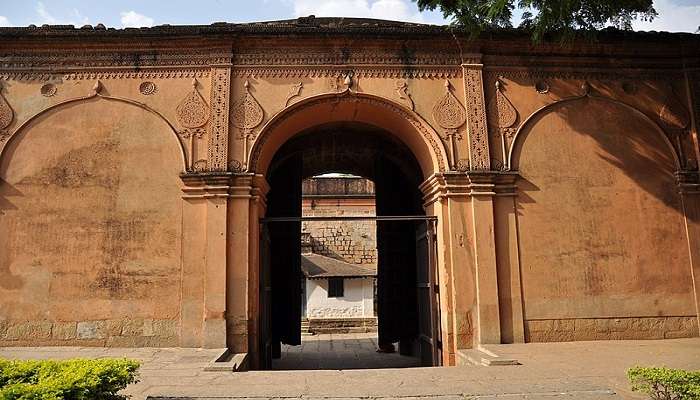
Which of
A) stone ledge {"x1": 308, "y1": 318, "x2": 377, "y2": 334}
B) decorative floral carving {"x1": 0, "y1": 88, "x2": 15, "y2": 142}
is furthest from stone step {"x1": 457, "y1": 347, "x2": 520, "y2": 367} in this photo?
stone ledge {"x1": 308, "y1": 318, "x2": 377, "y2": 334}

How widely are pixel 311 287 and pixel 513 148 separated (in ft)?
42.2

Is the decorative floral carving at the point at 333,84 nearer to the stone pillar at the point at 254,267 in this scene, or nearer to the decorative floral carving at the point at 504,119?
the stone pillar at the point at 254,267

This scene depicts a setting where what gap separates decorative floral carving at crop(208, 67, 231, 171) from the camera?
786cm

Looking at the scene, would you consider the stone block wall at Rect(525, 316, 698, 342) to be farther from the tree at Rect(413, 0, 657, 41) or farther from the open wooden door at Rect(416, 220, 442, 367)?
the tree at Rect(413, 0, 657, 41)

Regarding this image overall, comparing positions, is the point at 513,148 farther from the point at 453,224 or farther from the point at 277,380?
the point at 277,380

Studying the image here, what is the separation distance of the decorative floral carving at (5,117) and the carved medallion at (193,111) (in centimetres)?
246

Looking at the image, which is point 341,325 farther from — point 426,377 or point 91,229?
point 426,377

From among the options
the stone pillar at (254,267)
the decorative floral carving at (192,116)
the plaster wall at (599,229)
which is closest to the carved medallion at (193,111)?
the decorative floral carving at (192,116)

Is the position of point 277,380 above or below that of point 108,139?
below

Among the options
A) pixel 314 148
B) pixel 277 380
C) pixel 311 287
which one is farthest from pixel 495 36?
pixel 311 287

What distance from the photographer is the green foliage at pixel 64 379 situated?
11.0 feet

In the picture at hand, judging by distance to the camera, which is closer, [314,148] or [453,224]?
[453,224]

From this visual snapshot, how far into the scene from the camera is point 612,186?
8164 millimetres

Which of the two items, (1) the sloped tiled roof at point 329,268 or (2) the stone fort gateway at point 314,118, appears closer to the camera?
(2) the stone fort gateway at point 314,118
